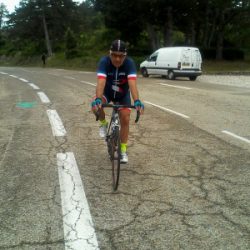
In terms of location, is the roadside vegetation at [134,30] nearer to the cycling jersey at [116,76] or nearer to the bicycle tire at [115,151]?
the cycling jersey at [116,76]

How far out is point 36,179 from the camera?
5590 mm

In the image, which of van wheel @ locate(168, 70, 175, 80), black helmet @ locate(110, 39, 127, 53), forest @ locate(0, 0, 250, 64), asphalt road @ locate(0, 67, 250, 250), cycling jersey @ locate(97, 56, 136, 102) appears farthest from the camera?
forest @ locate(0, 0, 250, 64)

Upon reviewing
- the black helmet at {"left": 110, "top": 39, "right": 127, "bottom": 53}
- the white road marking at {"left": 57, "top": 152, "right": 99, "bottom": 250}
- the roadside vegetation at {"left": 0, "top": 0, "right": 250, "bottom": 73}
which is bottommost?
the white road marking at {"left": 57, "top": 152, "right": 99, "bottom": 250}

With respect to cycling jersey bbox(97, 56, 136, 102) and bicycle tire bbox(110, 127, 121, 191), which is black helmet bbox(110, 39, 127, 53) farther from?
bicycle tire bbox(110, 127, 121, 191)

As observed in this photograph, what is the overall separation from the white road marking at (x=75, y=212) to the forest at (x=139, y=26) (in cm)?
3308

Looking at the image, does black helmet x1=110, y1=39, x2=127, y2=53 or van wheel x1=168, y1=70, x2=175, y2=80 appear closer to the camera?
black helmet x1=110, y1=39, x2=127, y2=53

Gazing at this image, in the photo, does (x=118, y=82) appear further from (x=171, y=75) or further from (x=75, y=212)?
(x=171, y=75)

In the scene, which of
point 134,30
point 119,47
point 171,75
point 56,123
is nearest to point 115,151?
point 119,47

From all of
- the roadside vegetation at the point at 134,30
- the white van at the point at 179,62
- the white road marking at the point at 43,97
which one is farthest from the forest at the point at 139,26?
the white road marking at the point at 43,97

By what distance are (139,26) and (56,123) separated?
1365 inches

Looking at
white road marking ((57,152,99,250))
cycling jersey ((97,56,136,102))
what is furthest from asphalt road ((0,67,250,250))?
cycling jersey ((97,56,136,102))

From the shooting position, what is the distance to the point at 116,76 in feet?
19.1

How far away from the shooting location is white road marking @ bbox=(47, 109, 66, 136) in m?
8.73

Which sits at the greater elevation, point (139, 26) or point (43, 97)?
point (139, 26)
